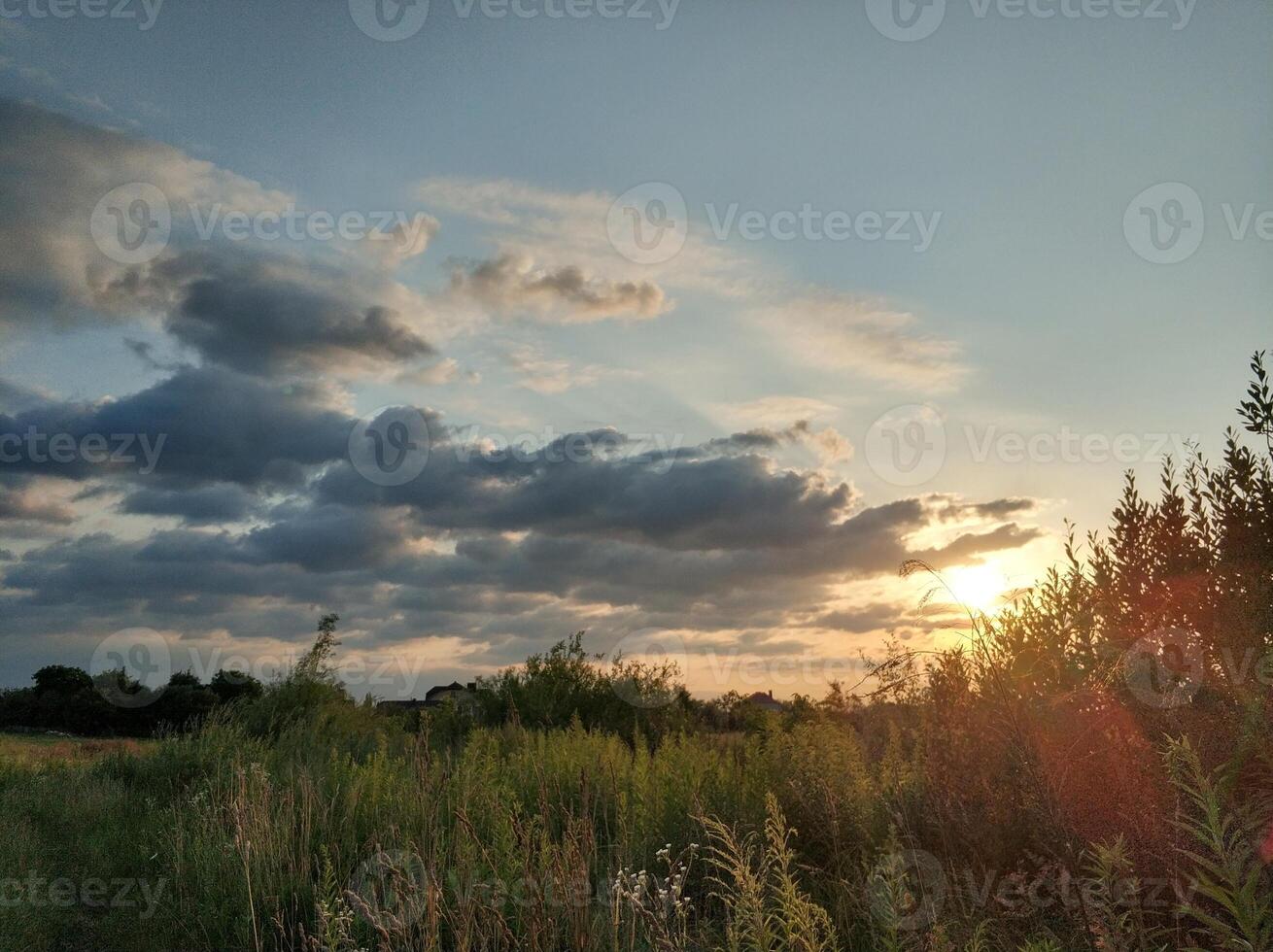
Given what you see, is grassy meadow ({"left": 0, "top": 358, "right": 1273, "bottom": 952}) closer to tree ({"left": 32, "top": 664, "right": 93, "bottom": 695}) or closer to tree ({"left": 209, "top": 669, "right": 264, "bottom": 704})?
tree ({"left": 209, "top": 669, "right": 264, "bottom": 704})

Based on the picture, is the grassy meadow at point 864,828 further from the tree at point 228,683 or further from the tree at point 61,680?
the tree at point 61,680

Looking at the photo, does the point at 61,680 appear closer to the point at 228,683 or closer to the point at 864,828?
the point at 228,683

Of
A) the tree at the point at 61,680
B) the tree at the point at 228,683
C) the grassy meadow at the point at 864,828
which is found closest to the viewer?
the grassy meadow at the point at 864,828

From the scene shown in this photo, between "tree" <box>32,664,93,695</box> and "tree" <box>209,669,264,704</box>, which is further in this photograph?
"tree" <box>32,664,93,695</box>

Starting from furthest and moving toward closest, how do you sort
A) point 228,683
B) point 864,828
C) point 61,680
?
1. point 61,680
2. point 228,683
3. point 864,828

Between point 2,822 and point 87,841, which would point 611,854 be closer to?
point 87,841

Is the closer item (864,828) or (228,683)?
(864,828)

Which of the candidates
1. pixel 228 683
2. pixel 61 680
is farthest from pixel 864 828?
A: pixel 61 680

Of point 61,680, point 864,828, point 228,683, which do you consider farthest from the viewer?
point 61,680

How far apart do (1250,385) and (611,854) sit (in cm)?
664

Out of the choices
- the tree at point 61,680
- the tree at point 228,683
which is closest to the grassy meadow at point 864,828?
the tree at point 228,683

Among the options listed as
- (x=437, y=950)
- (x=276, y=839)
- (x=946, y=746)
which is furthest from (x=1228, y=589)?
(x=276, y=839)

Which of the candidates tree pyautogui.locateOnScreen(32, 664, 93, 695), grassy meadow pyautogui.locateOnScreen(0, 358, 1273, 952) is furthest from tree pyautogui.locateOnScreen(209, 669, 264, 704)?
grassy meadow pyautogui.locateOnScreen(0, 358, 1273, 952)

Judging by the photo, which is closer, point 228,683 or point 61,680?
point 228,683
